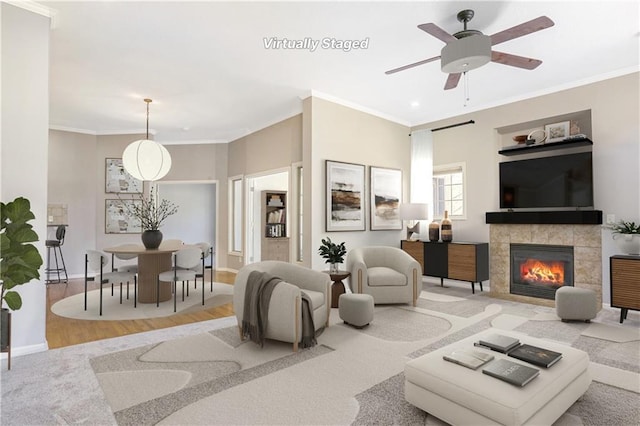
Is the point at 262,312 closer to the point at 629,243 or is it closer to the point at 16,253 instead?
the point at 16,253

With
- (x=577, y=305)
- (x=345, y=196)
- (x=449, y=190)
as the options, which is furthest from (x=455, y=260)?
(x=345, y=196)

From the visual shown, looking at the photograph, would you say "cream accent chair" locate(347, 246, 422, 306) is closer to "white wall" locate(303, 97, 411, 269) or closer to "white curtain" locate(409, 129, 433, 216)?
"white wall" locate(303, 97, 411, 269)

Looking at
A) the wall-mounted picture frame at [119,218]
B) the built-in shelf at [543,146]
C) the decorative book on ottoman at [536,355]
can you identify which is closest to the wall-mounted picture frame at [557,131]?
the built-in shelf at [543,146]

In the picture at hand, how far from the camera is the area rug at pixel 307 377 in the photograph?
2.08 meters

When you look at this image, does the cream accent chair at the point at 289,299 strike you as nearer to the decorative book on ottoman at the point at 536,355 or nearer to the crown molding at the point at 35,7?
the decorative book on ottoman at the point at 536,355

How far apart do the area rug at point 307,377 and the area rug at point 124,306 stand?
1.22 metres

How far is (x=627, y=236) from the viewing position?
4.07m

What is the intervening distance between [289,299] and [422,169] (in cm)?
441

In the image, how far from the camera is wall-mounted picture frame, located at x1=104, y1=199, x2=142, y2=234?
286 inches

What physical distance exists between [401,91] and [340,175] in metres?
1.56

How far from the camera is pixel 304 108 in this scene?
530 cm

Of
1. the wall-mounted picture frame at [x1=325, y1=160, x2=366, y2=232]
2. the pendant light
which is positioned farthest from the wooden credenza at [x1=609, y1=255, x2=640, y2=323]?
the pendant light

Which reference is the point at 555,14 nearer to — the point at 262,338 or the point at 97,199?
the point at 262,338

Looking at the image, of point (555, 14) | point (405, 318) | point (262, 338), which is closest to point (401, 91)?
point (555, 14)
